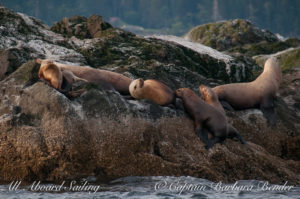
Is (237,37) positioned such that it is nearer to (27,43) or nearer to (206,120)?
(27,43)

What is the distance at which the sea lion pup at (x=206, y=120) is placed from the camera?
30.5ft

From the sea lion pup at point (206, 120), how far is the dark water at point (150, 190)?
1009 mm

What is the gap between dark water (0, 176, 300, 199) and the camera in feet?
24.3

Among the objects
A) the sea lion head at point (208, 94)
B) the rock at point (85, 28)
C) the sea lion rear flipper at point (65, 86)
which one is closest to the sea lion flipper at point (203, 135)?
the sea lion head at point (208, 94)

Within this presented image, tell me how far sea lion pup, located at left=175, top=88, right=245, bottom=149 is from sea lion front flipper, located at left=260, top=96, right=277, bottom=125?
1.40m

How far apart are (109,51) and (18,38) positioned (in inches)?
80.6

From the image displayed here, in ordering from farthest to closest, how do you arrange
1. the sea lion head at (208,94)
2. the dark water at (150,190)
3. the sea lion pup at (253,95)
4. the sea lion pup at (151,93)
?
1. the sea lion pup at (253,95)
2. the sea lion head at (208,94)
3. the sea lion pup at (151,93)
4. the dark water at (150,190)

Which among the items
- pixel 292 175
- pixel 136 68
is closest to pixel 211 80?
pixel 136 68

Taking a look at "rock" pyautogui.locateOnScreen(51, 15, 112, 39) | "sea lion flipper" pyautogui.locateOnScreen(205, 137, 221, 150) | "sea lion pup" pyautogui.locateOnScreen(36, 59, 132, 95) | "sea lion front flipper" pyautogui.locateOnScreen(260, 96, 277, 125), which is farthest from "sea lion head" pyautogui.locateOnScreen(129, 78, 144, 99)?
"rock" pyautogui.locateOnScreen(51, 15, 112, 39)

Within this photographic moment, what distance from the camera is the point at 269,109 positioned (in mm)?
11039

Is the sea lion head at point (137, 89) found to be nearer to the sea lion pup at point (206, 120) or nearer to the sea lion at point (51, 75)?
the sea lion pup at point (206, 120)

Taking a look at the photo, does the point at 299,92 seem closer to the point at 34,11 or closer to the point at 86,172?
the point at 86,172

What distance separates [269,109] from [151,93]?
270 cm

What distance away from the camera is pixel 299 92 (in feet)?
40.3
